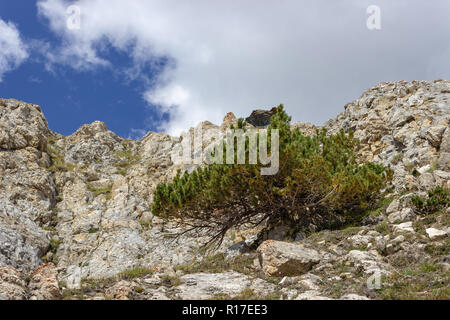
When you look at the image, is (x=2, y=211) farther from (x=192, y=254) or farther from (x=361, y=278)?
(x=361, y=278)

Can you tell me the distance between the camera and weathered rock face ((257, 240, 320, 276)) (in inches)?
427

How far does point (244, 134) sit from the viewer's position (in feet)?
50.3

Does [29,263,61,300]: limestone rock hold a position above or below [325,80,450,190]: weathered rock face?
below

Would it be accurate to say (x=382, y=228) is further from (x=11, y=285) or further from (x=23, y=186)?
(x=23, y=186)

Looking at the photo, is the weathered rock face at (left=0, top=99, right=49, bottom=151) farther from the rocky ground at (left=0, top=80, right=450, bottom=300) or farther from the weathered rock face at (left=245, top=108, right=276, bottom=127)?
the weathered rock face at (left=245, top=108, right=276, bottom=127)

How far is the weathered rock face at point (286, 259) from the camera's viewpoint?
10.9 meters

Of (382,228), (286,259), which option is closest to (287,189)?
(382,228)

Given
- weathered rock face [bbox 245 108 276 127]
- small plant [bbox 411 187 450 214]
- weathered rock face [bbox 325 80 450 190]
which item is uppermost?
weathered rock face [bbox 245 108 276 127]

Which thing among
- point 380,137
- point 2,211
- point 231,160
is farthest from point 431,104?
point 2,211

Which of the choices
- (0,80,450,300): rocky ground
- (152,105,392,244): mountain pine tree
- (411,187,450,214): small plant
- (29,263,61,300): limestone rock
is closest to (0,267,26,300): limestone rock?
(0,80,450,300): rocky ground

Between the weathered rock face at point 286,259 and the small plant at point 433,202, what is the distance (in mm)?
4964

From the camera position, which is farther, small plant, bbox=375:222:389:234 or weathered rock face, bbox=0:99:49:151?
weathered rock face, bbox=0:99:49:151

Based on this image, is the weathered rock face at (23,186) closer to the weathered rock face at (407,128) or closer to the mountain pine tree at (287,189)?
the mountain pine tree at (287,189)

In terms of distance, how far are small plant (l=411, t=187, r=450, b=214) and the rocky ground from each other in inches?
13.6
